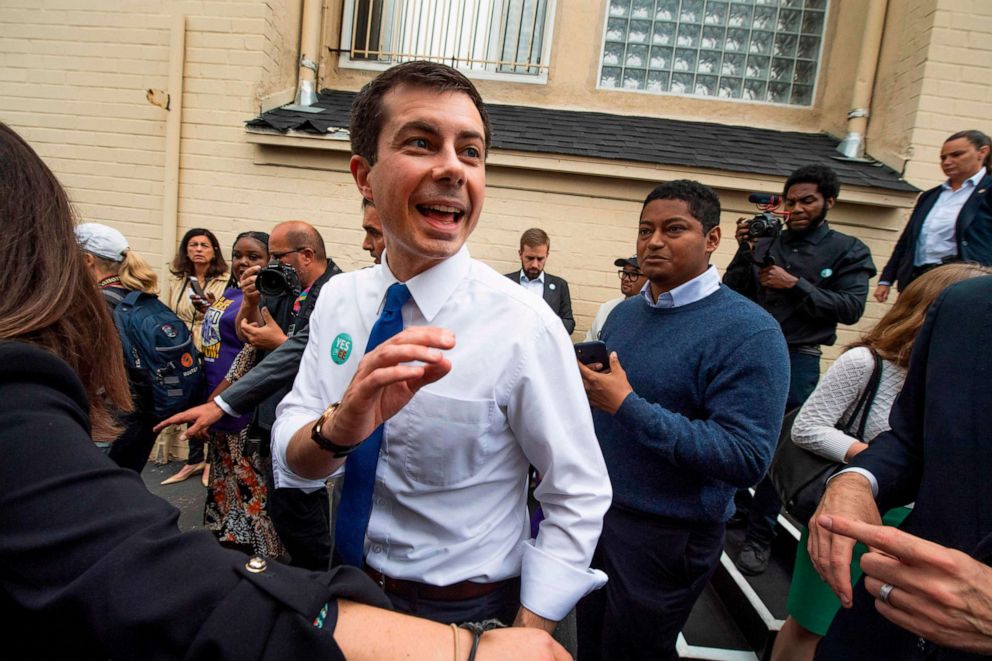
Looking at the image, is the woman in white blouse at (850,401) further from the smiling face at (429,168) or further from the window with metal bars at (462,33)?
the window with metal bars at (462,33)

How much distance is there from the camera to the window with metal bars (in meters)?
5.41

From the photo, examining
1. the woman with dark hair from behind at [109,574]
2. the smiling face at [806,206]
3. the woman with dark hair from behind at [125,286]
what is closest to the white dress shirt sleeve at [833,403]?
the smiling face at [806,206]

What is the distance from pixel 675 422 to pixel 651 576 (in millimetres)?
606

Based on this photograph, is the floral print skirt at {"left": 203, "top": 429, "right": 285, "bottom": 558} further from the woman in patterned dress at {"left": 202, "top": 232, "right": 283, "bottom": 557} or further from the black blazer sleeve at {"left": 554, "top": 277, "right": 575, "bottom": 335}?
the black blazer sleeve at {"left": 554, "top": 277, "right": 575, "bottom": 335}

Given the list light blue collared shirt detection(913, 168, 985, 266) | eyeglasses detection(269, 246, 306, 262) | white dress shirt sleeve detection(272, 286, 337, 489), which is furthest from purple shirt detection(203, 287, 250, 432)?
light blue collared shirt detection(913, 168, 985, 266)

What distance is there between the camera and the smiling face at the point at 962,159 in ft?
12.1

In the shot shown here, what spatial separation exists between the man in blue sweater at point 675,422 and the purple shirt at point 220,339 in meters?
2.36

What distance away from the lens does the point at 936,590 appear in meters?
0.81

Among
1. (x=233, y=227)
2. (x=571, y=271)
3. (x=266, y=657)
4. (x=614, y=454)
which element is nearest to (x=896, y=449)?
(x=614, y=454)

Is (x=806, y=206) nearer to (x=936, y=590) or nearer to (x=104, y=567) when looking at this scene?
(x=936, y=590)

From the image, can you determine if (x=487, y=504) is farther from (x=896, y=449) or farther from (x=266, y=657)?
(x=896, y=449)

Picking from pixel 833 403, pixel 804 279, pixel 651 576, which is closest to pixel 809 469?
pixel 833 403

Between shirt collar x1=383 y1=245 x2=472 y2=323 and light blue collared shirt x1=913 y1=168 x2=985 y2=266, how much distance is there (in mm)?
4162

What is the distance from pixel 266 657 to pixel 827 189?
3.86m
